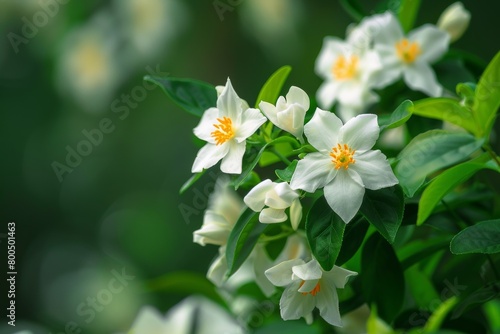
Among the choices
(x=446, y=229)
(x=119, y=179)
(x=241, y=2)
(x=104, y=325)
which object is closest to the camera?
(x=446, y=229)

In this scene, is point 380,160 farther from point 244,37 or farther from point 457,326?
point 244,37

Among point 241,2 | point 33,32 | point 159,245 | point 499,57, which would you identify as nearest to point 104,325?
point 159,245

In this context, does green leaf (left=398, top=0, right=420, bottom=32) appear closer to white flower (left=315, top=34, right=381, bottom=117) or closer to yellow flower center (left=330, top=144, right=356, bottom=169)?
white flower (left=315, top=34, right=381, bottom=117)

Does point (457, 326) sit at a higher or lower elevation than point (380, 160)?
lower

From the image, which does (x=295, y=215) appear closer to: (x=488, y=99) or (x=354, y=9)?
(x=488, y=99)

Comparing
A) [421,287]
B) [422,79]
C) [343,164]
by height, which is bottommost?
[421,287]

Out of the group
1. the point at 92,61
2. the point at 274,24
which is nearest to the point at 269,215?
the point at 92,61

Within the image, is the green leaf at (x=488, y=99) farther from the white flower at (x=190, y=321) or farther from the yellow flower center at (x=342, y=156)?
the white flower at (x=190, y=321)
